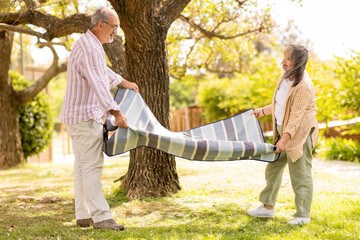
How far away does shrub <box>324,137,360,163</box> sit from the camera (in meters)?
9.42

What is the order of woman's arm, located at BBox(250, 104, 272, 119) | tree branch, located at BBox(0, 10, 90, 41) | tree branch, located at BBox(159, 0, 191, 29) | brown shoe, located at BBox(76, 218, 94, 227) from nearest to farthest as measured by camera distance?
brown shoe, located at BBox(76, 218, 94, 227)
woman's arm, located at BBox(250, 104, 272, 119)
tree branch, located at BBox(159, 0, 191, 29)
tree branch, located at BBox(0, 10, 90, 41)

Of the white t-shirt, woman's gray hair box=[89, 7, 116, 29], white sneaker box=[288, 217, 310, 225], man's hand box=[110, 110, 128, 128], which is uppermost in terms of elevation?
woman's gray hair box=[89, 7, 116, 29]

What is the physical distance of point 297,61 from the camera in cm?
367

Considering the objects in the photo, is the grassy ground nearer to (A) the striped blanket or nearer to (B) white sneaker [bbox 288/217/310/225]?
(B) white sneaker [bbox 288/217/310/225]

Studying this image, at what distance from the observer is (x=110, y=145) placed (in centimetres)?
354

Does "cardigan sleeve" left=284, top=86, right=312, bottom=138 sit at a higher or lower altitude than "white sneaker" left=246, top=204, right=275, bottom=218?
higher

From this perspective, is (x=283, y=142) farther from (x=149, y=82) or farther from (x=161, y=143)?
(x=149, y=82)

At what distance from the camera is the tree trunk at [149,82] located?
16.1 feet

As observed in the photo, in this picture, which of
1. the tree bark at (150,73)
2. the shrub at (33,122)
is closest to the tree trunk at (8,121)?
the shrub at (33,122)

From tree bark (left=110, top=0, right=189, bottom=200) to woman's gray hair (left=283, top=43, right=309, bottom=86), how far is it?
189cm

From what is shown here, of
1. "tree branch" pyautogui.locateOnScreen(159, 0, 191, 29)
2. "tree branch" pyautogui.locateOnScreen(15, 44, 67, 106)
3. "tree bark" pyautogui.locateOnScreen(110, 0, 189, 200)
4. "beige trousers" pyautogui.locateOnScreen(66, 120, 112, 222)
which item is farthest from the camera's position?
"tree branch" pyautogui.locateOnScreen(15, 44, 67, 106)

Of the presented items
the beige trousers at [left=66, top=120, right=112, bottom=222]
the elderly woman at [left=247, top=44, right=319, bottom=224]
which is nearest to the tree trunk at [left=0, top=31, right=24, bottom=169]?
the beige trousers at [left=66, top=120, right=112, bottom=222]

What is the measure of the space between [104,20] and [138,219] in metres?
1.88

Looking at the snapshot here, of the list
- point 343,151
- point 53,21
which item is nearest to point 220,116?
point 343,151
